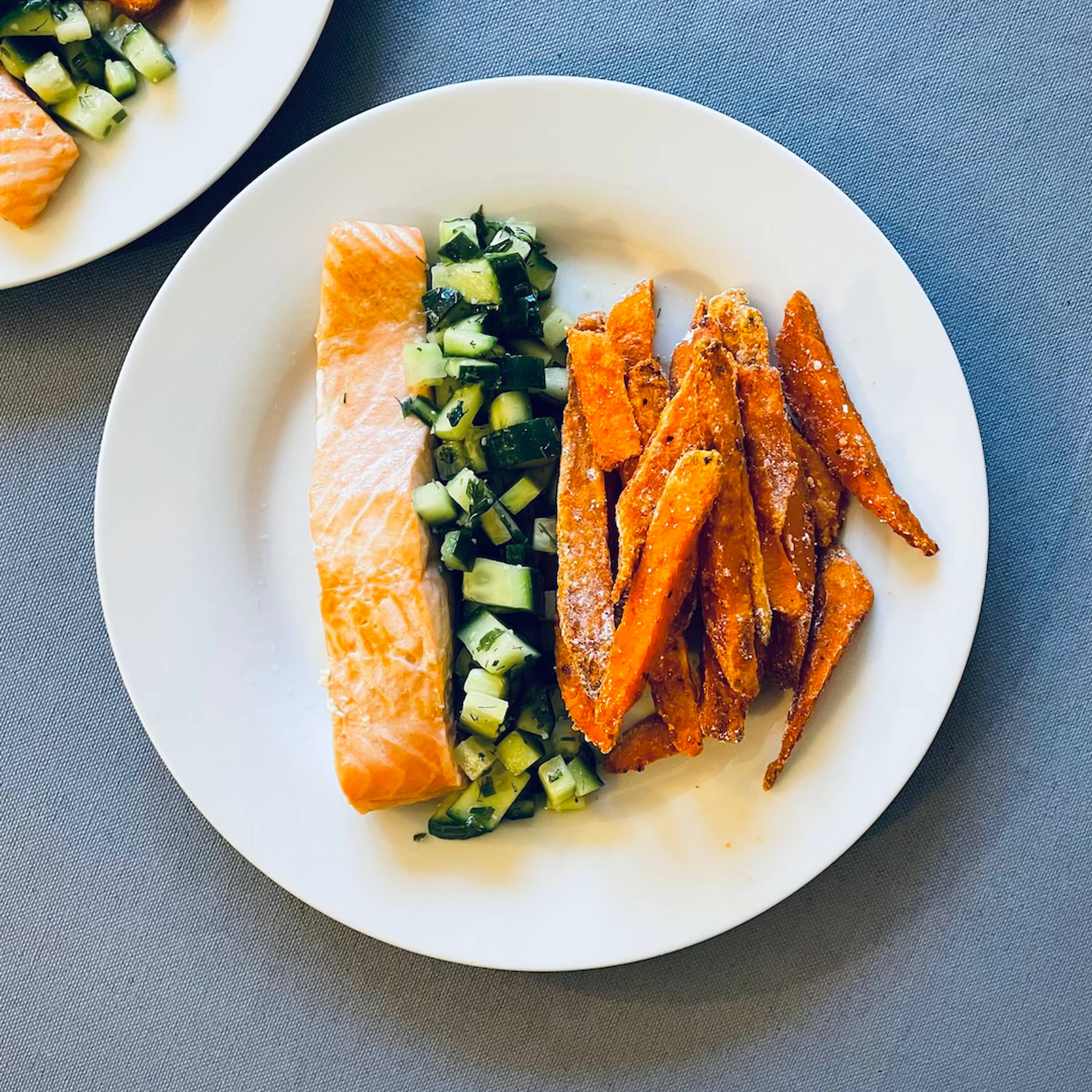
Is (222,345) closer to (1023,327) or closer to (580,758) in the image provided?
(580,758)

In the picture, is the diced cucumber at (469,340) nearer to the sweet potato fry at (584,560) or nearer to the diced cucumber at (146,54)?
the sweet potato fry at (584,560)

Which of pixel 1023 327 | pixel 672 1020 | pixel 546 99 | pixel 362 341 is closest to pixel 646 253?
pixel 546 99

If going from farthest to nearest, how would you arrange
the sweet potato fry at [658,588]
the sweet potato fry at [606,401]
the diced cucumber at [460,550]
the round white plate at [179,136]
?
the round white plate at [179,136] → the diced cucumber at [460,550] → the sweet potato fry at [606,401] → the sweet potato fry at [658,588]

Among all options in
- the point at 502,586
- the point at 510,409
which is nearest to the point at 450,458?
the point at 510,409

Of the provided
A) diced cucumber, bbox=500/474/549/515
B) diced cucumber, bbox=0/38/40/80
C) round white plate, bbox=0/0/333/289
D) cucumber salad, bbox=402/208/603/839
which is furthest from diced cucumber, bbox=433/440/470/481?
diced cucumber, bbox=0/38/40/80

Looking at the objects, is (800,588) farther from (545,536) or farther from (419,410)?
(419,410)

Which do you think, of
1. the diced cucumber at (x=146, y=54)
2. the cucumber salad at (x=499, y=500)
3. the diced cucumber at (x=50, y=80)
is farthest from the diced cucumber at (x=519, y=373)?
the diced cucumber at (x=50, y=80)
